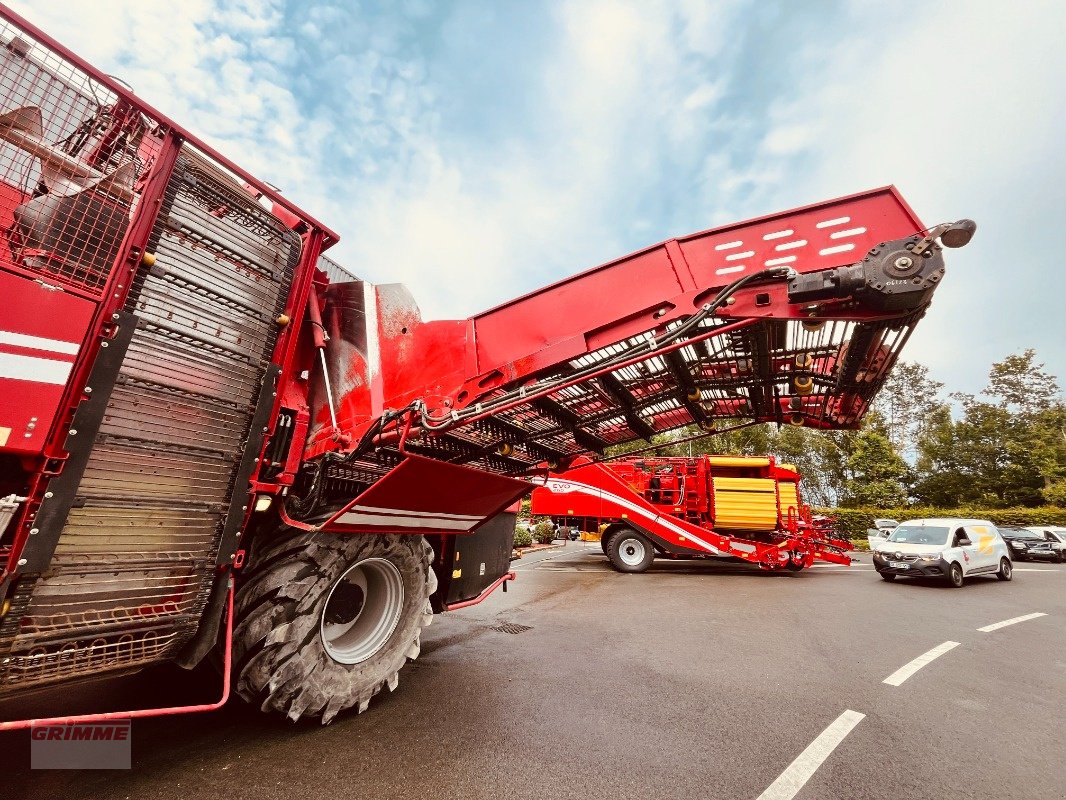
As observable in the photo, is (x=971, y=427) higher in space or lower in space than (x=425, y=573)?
higher

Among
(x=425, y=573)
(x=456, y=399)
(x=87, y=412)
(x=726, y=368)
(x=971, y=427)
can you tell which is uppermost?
(x=971, y=427)

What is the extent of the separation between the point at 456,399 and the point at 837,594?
8669 mm

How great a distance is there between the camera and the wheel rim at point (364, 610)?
3.36 m

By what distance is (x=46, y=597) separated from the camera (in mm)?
2029

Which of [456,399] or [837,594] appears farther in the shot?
[837,594]

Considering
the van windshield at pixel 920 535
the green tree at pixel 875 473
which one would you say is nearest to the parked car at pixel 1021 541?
the van windshield at pixel 920 535

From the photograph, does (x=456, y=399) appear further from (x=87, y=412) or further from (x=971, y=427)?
(x=971, y=427)

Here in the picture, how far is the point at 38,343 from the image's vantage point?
1.98 metres

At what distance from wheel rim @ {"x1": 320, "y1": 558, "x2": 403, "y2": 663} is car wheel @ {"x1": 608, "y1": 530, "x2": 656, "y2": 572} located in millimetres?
8865

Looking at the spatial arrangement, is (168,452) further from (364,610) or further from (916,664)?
(916,664)

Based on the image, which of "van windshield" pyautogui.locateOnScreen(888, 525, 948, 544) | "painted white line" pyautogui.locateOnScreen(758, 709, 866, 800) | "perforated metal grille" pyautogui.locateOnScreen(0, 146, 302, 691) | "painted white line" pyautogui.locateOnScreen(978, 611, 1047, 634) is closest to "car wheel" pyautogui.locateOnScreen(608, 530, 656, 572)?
"van windshield" pyautogui.locateOnScreen(888, 525, 948, 544)

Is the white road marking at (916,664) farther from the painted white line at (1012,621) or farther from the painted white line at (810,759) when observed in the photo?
the painted white line at (1012,621)

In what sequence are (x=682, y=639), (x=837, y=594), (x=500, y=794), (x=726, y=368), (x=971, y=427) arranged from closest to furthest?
(x=500, y=794) → (x=726, y=368) → (x=682, y=639) → (x=837, y=594) → (x=971, y=427)

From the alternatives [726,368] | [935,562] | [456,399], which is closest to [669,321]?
[726,368]
